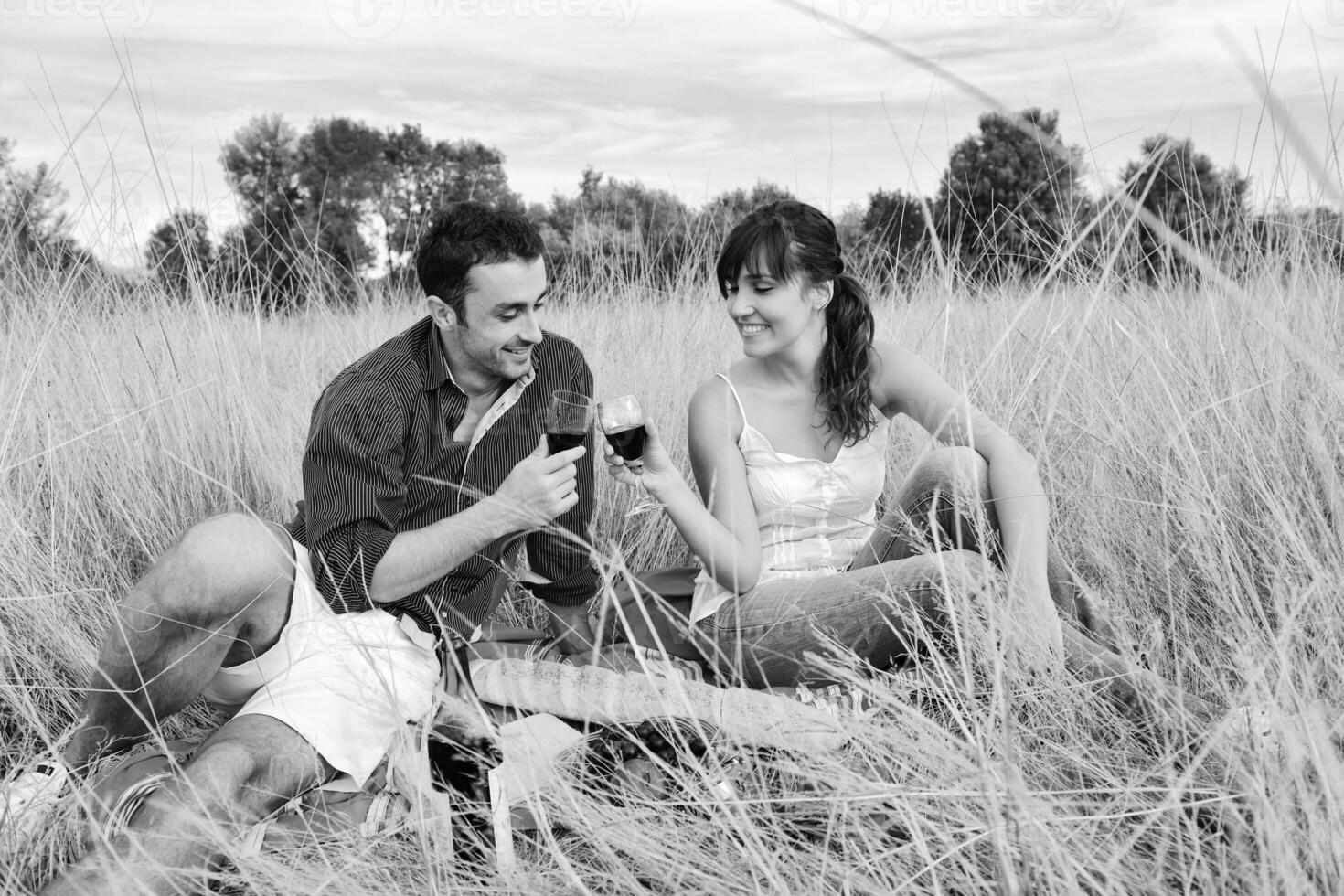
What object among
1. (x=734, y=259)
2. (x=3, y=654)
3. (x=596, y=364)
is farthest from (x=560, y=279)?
(x=3, y=654)

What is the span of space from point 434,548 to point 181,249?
102 inches

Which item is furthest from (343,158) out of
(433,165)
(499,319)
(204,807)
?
(204,807)

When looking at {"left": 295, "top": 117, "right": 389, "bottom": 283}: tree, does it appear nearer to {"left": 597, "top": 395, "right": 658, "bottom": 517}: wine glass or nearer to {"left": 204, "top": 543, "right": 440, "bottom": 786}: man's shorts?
{"left": 204, "top": 543, "right": 440, "bottom": 786}: man's shorts

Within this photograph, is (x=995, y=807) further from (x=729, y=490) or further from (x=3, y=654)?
(x=3, y=654)

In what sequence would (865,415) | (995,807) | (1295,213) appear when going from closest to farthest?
1. (995,807)
2. (865,415)
3. (1295,213)

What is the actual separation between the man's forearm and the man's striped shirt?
40 millimetres

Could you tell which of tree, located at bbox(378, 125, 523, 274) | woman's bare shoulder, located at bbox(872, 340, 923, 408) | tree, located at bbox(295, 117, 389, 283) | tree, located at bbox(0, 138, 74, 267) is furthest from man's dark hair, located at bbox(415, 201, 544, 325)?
tree, located at bbox(295, 117, 389, 283)

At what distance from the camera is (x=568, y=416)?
2.29 m

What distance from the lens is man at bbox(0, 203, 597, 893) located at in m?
2.17

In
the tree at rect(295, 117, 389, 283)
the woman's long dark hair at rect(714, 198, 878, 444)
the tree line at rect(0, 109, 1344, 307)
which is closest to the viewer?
the woman's long dark hair at rect(714, 198, 878, 444)

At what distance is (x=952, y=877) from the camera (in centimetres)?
159

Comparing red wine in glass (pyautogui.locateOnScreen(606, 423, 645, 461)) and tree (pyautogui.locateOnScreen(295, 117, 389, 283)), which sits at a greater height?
red wine in glass (pyautogui.locateOnScreen(606, 423, 645, 461))

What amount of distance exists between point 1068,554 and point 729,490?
0.99m

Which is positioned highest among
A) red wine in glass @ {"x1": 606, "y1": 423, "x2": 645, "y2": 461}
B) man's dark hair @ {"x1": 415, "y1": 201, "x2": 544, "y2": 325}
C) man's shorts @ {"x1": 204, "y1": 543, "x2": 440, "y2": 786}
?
man's dark hair @ {"x1": 415, "y1": 201, "x2": 544, "y2": 325}
